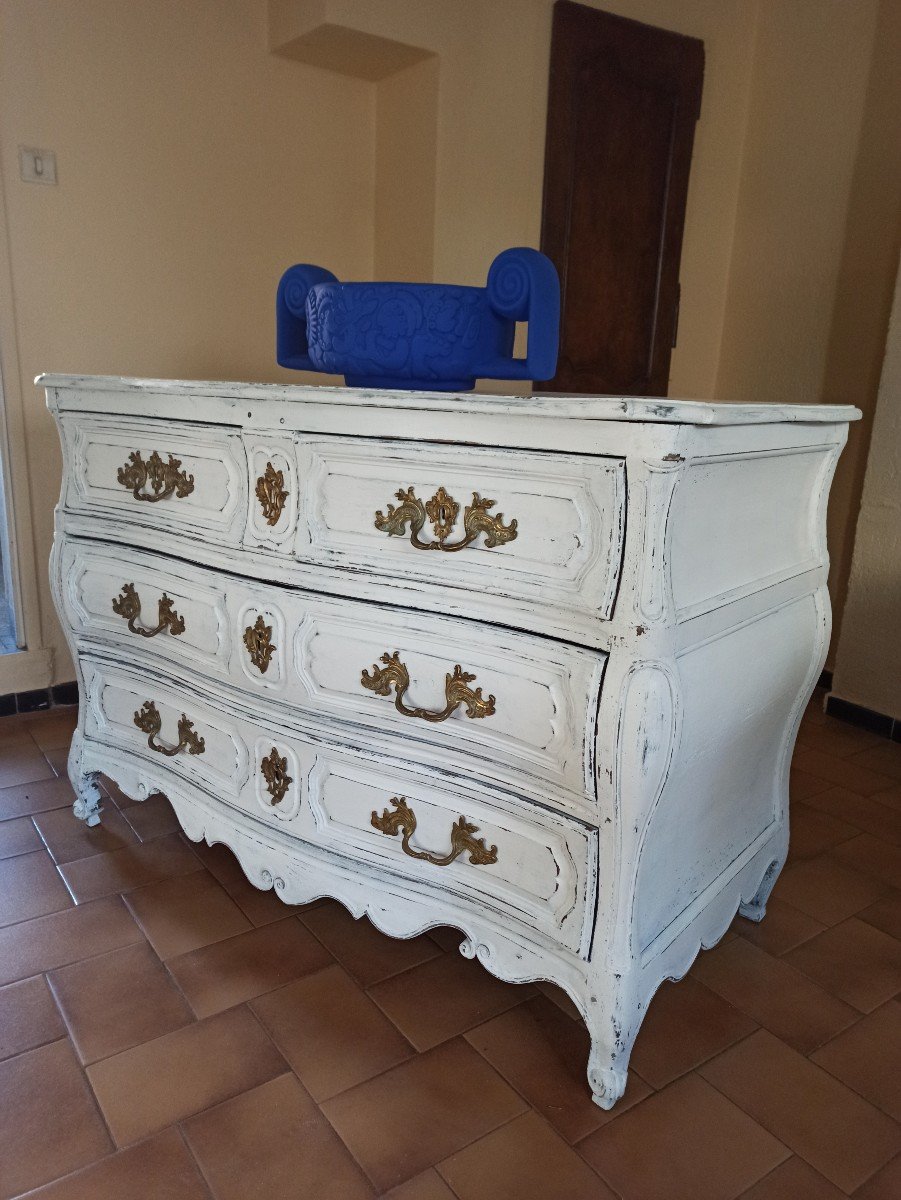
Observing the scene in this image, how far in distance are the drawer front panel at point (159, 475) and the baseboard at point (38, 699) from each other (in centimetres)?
94

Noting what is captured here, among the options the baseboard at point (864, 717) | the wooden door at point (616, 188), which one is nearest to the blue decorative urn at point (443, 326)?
the wooden door at point (616, 188)

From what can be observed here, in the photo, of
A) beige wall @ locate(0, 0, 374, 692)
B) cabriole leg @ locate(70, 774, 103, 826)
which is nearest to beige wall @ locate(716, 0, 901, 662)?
beige wall @ locate(0, 0, 374, 692)

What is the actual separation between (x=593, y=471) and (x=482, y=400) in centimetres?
17

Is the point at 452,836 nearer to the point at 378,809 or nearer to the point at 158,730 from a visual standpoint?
the point at 378,809

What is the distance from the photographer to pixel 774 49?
2.97 m

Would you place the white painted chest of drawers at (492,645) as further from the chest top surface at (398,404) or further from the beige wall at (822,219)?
the beige wall at (822,219)

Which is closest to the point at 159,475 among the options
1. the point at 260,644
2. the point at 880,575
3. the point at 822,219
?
the point at 260,644

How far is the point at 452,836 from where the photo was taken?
51.7 inches

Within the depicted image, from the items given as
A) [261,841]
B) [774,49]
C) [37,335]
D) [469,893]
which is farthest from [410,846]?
[774,49]

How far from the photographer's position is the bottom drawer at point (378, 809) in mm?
1223

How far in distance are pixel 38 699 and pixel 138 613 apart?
1.04m

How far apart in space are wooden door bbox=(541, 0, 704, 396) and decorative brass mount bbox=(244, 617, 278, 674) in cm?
171

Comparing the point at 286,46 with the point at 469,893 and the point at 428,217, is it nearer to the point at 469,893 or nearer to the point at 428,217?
the point at 428,217

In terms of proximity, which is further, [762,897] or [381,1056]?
[762,897]
